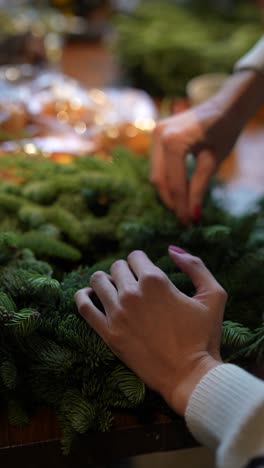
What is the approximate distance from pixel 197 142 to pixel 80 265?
0.25m

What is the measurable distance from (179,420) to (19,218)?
1.25 feet

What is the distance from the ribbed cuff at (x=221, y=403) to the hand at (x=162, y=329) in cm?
1

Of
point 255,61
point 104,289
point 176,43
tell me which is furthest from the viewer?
point 176,43

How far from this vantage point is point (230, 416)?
1.72 ft

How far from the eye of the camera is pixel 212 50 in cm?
179

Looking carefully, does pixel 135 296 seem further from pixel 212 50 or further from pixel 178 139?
pixel 212 50

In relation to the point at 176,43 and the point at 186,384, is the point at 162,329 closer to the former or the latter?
the point at 186,384

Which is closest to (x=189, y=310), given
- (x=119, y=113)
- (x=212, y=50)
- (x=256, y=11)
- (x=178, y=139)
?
(x=178, y=139)

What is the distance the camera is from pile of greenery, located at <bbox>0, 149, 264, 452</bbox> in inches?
23.5

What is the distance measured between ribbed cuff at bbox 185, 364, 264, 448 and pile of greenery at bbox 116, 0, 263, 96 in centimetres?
134

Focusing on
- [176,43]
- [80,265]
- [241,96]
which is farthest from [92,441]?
[176,43]

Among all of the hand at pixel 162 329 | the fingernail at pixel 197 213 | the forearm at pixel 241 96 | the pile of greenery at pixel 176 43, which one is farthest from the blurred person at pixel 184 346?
the pile of greenery at pixel 176 43

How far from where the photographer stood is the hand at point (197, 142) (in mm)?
839

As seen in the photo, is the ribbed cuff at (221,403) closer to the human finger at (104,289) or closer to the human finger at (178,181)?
the human finger at (104,289)
